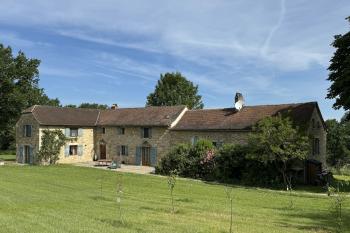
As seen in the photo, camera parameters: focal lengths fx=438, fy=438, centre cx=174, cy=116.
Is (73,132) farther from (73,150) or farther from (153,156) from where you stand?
(153,156)

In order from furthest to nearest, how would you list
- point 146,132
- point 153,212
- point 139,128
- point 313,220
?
point 139,128
point 146,132
point 153,212
point 313,220

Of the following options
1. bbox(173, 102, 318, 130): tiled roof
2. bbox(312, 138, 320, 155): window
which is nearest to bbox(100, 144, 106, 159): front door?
bbox(173, 102, 318, 130): tiled roof

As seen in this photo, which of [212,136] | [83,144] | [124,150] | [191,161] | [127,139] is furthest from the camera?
[83,144]

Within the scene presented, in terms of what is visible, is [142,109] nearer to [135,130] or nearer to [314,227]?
[135,130]

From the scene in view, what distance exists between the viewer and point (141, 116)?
157ft

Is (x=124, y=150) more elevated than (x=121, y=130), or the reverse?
(x=121, y=130)

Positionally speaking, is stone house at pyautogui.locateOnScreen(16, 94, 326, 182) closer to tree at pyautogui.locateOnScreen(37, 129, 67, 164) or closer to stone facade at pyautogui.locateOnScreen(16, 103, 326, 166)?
stone facade at pyautogui.locateOnScreen(16, 103, 326, 166)

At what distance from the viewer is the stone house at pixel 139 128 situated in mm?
38031

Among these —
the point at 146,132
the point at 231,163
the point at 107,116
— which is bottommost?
the point at 231,163

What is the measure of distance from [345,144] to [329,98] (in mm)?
38980

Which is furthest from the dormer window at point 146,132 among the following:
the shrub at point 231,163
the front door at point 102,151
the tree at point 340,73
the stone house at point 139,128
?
the tree at point 340,73

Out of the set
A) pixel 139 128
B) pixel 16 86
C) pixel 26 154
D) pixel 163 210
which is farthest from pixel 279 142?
pixel 16 86

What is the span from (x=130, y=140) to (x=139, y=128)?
189 cm

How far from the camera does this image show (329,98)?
30.0 meters
